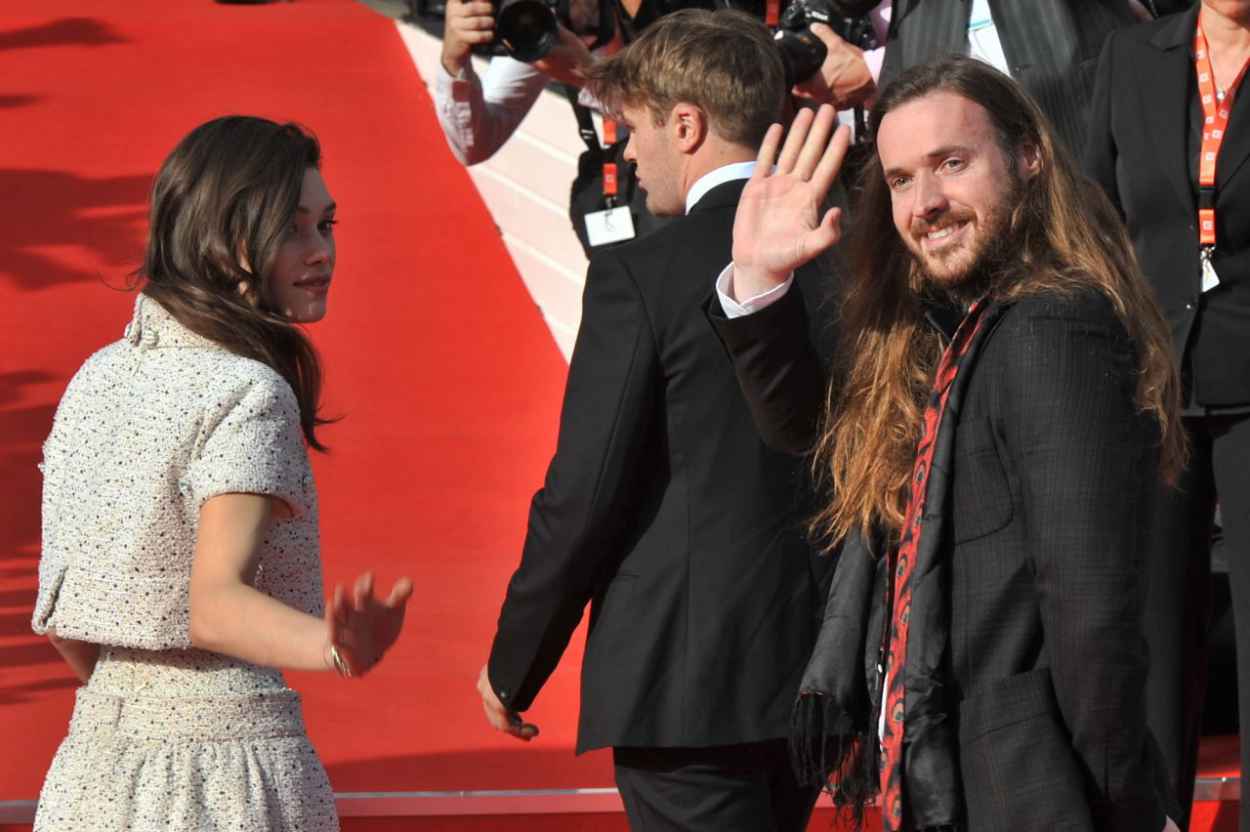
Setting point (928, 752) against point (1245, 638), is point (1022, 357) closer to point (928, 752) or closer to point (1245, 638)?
point (928, 752)

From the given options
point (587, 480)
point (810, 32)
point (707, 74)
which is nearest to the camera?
point (587, 480)

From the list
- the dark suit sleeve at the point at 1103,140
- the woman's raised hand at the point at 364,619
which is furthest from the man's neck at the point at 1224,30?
the woman's raised hand at the point at 364,619

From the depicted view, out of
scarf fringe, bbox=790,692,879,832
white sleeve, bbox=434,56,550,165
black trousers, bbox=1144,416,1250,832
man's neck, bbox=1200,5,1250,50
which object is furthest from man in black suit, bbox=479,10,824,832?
white sleeve, bbox=434,56,550,165

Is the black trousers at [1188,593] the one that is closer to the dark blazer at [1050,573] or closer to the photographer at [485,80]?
the dark blazer at [1050,573]

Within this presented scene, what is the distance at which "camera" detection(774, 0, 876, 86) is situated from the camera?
329 cm

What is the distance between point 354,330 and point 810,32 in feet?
7.89

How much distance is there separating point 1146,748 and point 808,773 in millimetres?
402

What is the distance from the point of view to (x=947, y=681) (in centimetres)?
188

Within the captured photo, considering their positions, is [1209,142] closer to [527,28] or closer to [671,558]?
[671,558]

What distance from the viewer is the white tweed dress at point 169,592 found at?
1.96m

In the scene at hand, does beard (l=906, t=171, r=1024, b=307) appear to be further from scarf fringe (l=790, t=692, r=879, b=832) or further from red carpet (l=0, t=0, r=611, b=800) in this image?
red carpet (l=0, t=0, r=611, b=800)

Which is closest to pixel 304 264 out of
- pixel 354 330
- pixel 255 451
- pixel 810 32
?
pixel 255 451

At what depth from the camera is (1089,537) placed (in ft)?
5.93

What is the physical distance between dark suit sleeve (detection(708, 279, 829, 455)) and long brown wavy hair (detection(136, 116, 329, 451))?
0.48m
